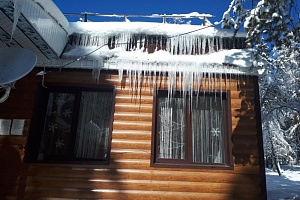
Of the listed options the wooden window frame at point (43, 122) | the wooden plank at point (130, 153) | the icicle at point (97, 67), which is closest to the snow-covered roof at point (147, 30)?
the icicle at point (97, 67)

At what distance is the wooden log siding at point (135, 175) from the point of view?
10.5 feet

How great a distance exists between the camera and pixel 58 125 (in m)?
3.64

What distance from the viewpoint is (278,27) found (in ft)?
9.29

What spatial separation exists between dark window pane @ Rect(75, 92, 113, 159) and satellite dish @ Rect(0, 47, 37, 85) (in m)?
1.20

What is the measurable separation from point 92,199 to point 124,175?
65 cm

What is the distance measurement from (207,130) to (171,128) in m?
0.69

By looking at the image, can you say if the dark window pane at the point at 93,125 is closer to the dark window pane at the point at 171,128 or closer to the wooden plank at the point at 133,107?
the wooden plank at the point at 133,107

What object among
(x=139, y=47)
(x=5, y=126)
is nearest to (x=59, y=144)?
(x=5, y=126)

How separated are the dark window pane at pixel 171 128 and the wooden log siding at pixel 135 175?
288 millimetres

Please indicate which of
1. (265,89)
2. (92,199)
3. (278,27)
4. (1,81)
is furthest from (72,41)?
(265,89)

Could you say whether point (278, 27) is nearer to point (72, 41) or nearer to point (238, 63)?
point (238, 63)

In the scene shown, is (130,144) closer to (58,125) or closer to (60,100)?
(58,125)

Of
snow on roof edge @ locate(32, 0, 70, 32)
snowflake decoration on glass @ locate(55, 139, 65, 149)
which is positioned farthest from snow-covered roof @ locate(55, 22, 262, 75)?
snowflake decoration on glass @ locate(55, 139, 65, 149)

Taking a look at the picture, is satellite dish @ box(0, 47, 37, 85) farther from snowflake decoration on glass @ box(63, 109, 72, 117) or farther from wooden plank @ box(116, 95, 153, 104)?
wooden plank @ box(116, 95, 153, 104)
